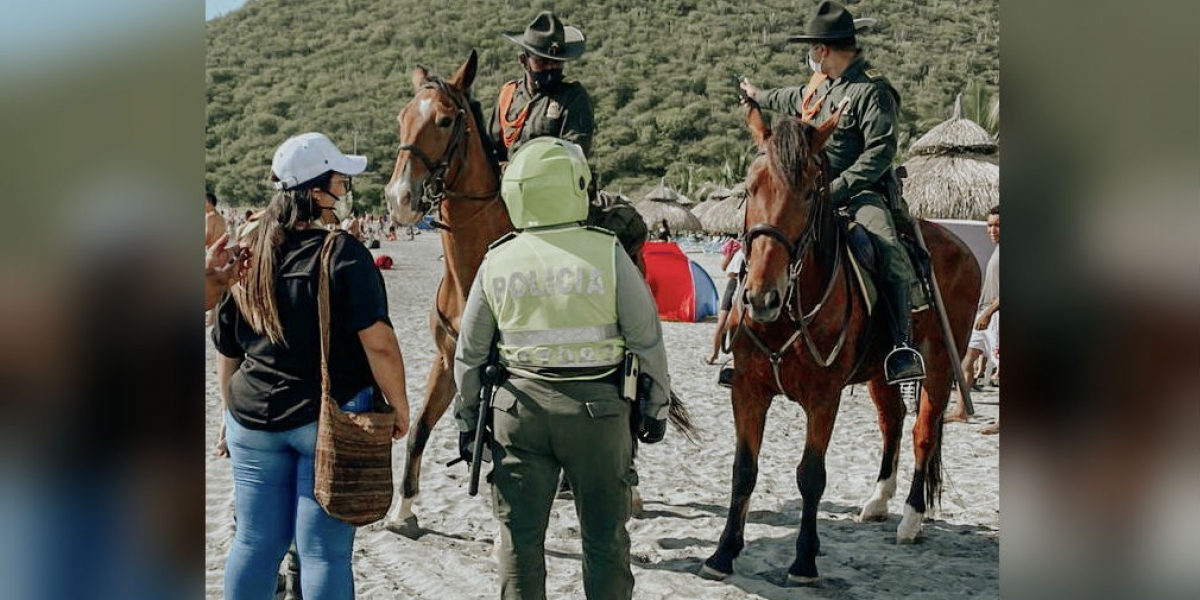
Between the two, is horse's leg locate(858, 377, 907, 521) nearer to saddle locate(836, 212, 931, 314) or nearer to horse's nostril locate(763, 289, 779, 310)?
saddle locate(836, 212, 931, 314)

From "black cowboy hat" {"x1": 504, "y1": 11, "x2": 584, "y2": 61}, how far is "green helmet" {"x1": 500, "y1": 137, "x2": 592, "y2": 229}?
9.11 feet

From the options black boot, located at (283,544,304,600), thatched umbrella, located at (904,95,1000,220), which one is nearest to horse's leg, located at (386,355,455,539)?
black boot, located at (283,544,304,600)

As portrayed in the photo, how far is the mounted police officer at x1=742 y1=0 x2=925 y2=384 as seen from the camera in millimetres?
5934

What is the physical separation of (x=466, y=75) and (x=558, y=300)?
2897 mm

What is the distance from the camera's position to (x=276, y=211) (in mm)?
3814

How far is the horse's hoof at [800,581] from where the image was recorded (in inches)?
222

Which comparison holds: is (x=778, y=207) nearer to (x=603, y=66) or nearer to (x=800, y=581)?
(x=800, y=581)

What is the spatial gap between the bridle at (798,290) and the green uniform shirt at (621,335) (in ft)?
4.64

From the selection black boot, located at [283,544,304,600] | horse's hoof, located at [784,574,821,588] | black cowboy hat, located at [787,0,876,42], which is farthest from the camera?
black cowboy hat, located at [787,0,876,42]

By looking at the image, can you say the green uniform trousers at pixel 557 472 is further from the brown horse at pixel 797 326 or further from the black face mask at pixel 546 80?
the black face mask at pixel 546 80

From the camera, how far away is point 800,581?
222 inches

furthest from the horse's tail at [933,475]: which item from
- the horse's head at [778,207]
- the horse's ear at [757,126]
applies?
the horse's ear at [757,126]
